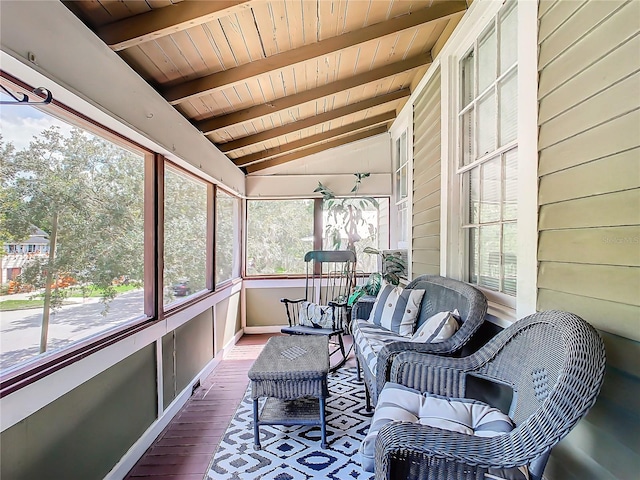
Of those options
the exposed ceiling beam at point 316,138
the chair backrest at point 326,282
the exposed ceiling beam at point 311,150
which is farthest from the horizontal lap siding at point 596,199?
the exposed ceiling beam at point 311,150

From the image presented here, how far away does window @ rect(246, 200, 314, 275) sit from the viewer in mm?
4977

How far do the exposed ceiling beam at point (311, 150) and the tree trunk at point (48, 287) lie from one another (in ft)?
11.5

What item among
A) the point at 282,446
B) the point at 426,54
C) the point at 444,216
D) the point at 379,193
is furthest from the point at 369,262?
the point at 282,446

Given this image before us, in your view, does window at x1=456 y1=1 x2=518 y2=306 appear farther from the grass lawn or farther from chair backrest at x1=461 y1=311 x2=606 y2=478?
the grass lawn

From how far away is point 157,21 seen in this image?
1665 millimetres

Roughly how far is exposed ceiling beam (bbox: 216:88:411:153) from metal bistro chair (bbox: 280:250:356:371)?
147 cm

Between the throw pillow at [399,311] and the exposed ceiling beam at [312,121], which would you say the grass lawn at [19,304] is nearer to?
the throw pillow at [399,311]

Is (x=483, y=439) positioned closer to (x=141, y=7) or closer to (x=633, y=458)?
(x=633, y=458)

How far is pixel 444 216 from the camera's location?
106 inches

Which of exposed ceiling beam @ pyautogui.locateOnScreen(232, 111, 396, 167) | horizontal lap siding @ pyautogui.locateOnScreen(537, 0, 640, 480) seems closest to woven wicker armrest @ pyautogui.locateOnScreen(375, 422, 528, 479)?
horizontal lap siding @ pyautogui.locateOnScreen(537, 0, 640, 480)

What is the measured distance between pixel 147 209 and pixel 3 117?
1.10 meters

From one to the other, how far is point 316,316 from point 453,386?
2155 mm

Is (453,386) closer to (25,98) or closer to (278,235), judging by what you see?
(25,98)

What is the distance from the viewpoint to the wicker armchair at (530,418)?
1.02m
